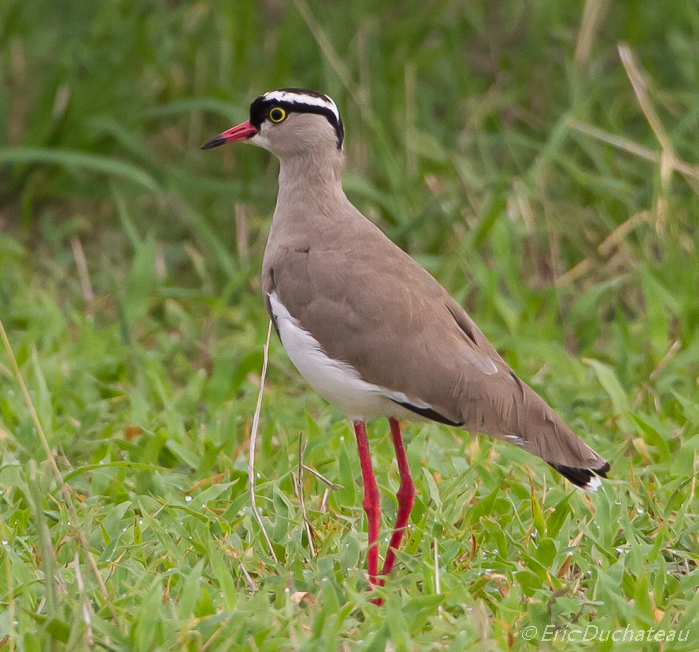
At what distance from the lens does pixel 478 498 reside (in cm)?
387

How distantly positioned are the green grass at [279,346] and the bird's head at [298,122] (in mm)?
1129

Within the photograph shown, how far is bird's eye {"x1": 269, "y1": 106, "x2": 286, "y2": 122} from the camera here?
3895mm

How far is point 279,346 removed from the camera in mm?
5309

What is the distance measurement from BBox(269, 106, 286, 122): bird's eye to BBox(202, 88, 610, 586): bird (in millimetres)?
469

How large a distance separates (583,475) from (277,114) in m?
1.72

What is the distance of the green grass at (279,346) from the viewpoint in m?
3.10

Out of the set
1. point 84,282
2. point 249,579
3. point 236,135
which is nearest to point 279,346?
point 84,282

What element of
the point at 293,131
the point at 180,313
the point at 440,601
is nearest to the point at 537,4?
the point at 180,313

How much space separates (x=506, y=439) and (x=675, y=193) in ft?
11.1

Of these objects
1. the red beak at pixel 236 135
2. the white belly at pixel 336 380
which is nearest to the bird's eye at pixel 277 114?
the red beak at pixel 236 135

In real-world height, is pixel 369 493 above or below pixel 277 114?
below

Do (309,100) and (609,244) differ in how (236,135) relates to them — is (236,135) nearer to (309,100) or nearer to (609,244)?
(309,100)

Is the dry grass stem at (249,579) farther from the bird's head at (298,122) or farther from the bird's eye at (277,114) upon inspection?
the bird's eye at (277,114)

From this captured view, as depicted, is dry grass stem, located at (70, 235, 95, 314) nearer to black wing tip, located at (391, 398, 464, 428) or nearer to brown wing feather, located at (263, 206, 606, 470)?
brown wing feather, located at (263, 206, 606, 470)
